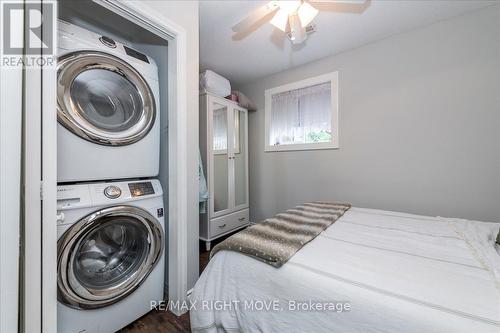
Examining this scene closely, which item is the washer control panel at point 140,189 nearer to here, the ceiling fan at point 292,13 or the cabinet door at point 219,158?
the cabinet door at point 219,158

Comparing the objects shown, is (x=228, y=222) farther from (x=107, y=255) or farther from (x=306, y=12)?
(x=306, y=12)

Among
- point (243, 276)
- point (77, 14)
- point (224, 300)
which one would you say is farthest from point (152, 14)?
point (224, 300)

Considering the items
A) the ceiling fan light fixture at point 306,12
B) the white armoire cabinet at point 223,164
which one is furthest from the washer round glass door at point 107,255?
the ceiling fan light fixture at point 306,12

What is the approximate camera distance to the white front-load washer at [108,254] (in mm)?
1045

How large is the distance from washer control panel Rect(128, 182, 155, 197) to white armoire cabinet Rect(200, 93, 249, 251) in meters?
1.04

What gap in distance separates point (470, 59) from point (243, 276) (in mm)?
2617

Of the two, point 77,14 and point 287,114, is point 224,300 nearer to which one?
point 77,14

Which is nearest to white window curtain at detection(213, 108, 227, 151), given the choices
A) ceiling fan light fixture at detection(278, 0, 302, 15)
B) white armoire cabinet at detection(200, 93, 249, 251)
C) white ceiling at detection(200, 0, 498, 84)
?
white armoire cabinet at detection(200, 93, 249, 251)

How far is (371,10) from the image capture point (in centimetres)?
175

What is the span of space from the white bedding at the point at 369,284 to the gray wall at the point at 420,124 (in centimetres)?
77

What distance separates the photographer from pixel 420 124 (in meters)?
2.00

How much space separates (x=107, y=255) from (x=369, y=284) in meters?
1.50

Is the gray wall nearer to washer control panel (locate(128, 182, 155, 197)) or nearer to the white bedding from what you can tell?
the white bedding

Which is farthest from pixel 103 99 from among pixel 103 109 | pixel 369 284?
pixel 369 284
